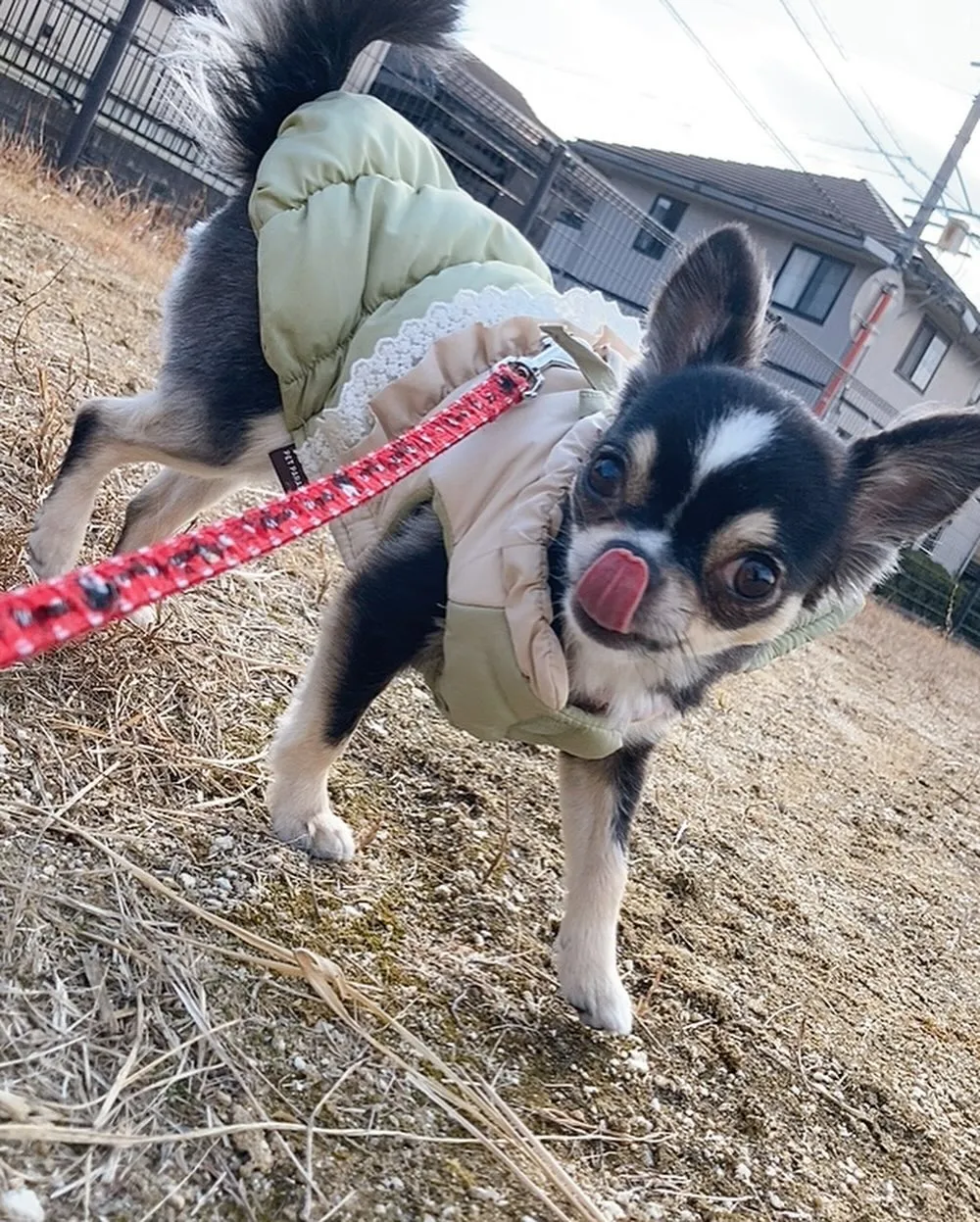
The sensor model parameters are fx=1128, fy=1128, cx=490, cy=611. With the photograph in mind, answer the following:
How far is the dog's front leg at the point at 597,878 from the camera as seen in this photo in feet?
6.95

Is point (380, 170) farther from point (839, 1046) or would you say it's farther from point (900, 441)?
point (839, 1046)

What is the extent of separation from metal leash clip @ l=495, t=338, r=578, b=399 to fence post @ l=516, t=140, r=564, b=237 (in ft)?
33.3

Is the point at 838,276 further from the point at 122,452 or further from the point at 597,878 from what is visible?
the point at 597,878

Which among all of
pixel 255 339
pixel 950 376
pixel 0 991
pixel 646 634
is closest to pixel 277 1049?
pixel 0 991

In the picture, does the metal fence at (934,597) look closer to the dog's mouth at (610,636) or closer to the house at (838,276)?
the house at (838,276)

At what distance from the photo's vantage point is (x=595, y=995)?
6.91 feet

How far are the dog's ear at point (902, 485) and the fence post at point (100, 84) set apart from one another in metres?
7.94

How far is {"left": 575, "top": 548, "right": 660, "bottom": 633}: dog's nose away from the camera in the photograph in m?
1.76

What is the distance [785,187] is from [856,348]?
815 centimetres

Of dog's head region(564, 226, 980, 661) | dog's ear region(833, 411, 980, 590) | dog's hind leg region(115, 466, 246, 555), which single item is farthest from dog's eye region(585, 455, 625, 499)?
dog's hind leg region(115, 466, 246, 555)

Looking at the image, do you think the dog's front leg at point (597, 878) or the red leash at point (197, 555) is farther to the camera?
the dog's front leg at point (597, 878)

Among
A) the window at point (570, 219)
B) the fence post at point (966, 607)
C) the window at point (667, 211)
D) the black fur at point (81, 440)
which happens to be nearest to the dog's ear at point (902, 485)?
the black fur at point (81, 440)

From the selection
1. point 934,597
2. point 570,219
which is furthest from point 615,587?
point 934,597

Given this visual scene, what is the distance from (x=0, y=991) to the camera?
144 cm
